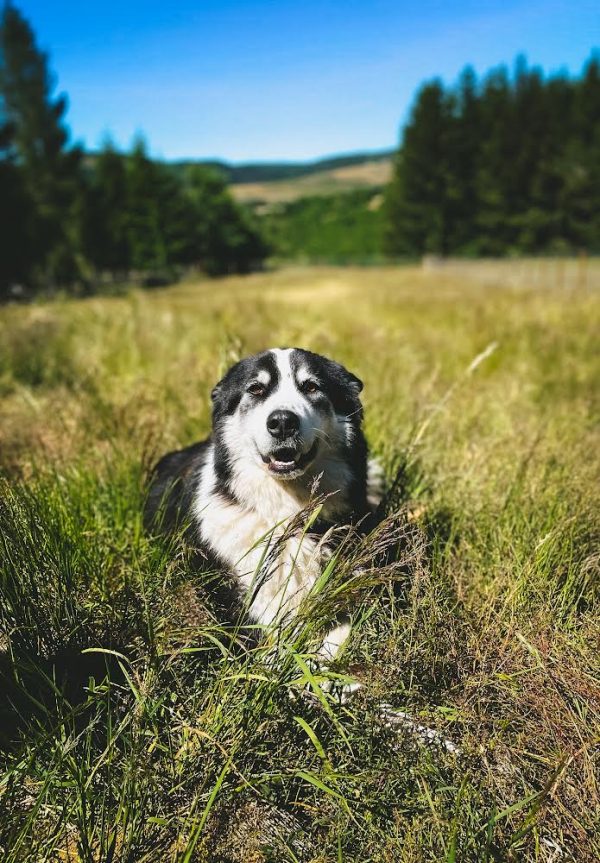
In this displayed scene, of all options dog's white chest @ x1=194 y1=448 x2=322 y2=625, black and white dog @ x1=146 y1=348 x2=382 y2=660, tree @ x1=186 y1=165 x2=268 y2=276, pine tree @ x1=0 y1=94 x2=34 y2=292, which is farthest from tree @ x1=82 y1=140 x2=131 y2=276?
dog's white chest @ x1=194 y1=448 x2=322 y2=625

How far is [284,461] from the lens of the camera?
2.53 meters

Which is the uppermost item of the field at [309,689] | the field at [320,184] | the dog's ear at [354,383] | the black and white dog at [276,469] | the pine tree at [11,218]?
the field at [320,184]

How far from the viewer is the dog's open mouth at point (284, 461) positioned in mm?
2498

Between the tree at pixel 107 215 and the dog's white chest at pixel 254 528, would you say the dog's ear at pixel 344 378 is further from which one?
the tree at pixel 107 215

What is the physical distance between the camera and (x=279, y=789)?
1.73 metres

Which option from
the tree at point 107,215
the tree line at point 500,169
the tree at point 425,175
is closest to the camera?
the tree at point 107,215

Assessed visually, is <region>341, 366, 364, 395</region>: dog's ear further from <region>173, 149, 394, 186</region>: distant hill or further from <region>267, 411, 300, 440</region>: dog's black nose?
<region>173, 149, 394, 186</region>: distant hill

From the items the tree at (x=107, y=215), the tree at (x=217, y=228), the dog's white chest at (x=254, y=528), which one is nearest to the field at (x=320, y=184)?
the tree at (x=217, y=228)

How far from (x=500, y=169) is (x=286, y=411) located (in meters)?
58.1

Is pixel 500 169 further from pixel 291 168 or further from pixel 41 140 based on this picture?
pixel 291 168

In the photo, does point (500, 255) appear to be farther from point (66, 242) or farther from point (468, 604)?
point (468, 604)

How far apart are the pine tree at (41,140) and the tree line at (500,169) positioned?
34.5 meters

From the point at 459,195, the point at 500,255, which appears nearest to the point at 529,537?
the point at 500,255

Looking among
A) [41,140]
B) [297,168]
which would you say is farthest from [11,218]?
[297,168]
